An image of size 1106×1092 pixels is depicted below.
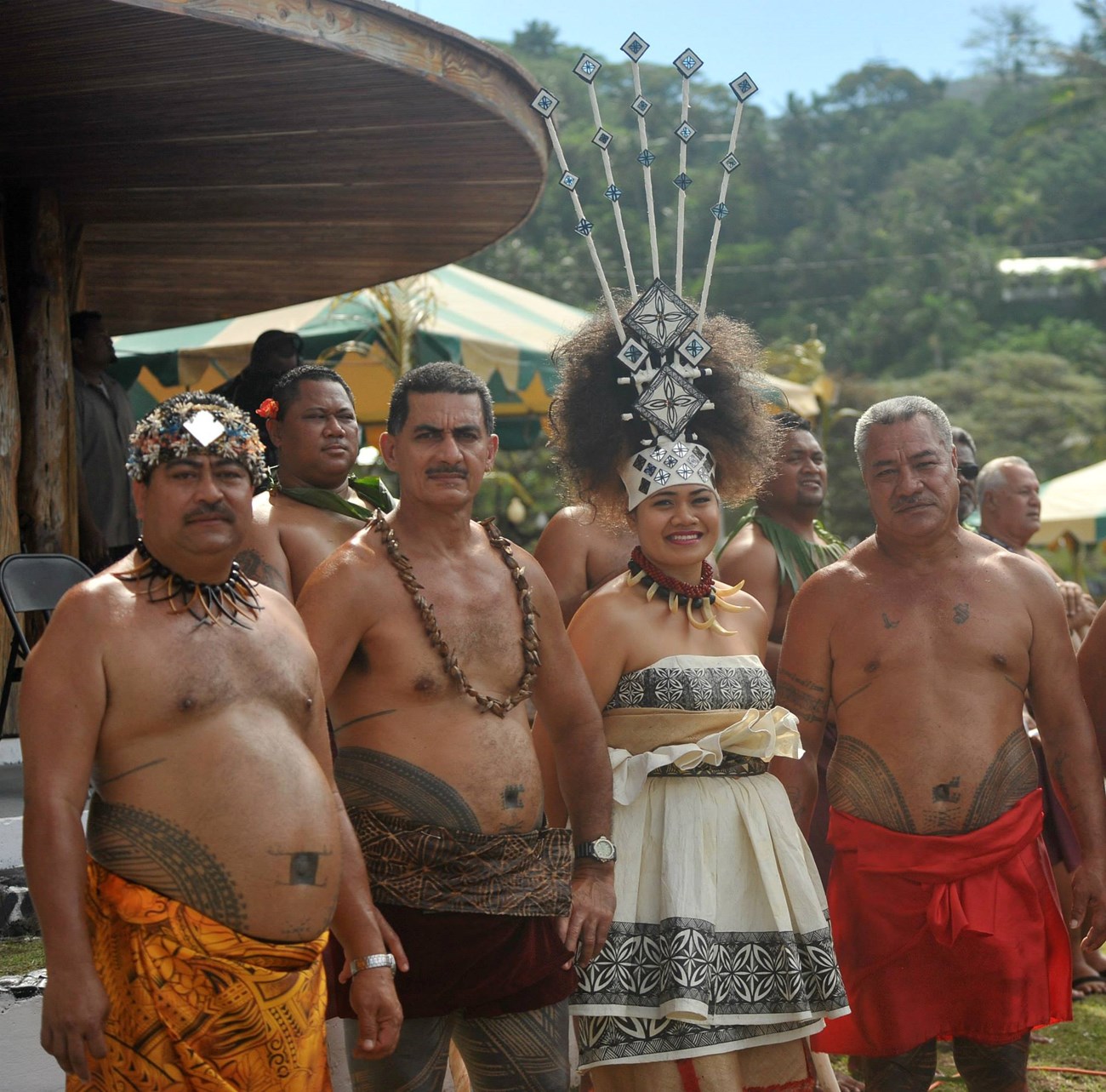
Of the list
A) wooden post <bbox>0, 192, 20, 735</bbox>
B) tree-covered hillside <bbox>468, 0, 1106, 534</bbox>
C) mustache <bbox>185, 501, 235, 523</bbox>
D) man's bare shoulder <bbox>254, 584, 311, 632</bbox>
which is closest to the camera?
mustache <bbox>185, 501, 235, 523</bbox>

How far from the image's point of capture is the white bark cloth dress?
3.93m

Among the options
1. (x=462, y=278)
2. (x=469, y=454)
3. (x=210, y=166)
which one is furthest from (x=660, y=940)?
(x=462, y=278)

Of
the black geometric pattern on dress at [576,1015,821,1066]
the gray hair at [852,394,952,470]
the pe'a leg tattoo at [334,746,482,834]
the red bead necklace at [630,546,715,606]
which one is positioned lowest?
the black geometric pattern on dress at [576,1015,821,1066]

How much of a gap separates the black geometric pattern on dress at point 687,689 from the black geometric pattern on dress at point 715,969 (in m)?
0.59

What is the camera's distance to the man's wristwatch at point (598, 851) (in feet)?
12.6

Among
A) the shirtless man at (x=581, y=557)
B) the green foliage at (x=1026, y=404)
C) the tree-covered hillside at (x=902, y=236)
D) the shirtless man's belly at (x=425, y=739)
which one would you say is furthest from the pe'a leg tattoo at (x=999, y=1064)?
the green foliage at (x=1026, y=404)

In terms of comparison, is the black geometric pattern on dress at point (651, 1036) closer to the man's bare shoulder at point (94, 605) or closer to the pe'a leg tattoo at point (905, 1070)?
the pe'a leg tattoo at point (905, 1070)

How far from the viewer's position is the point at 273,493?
500 cm

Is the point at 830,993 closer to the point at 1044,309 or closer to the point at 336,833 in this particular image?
the point at 336,833

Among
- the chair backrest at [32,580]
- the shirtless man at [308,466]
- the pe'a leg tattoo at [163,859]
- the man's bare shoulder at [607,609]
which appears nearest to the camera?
the pe'a leg tattoo at [163,859]

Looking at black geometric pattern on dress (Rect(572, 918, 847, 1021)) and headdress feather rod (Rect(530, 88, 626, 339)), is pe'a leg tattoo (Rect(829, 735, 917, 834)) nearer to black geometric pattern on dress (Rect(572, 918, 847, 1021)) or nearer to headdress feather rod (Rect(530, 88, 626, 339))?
black geometric pattern on dress (Rect(572, 918, 847, 1021))

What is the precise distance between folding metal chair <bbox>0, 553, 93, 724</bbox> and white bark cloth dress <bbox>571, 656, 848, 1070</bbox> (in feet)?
9.36

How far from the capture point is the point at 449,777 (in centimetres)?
355

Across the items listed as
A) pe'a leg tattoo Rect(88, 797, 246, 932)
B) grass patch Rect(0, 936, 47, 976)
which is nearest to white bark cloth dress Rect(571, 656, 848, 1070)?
pe'a leg tattoo Rect(88, 797, 246, 932)
